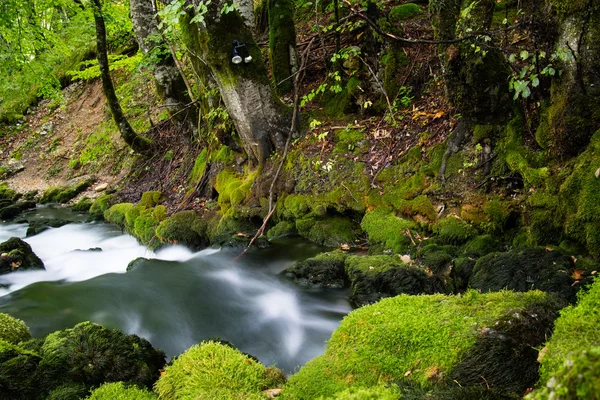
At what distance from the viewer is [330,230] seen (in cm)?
668

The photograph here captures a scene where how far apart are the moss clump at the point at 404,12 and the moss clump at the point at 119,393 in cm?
924

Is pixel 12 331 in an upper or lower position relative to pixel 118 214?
upper

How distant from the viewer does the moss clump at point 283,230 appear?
23.7 ft

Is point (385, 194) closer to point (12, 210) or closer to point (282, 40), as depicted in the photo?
point (282, 40)

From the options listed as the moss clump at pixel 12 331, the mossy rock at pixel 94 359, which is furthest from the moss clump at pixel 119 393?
the moss clump at pixel 12 331

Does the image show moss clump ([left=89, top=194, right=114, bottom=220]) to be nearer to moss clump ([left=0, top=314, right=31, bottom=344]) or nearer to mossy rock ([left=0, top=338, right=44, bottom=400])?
moss clump ([left=0, top=314, right=31, bottom=344])

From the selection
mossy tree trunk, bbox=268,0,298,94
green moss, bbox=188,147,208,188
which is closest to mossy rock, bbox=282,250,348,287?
mossy tree trunk, bbox=268,0,298,94

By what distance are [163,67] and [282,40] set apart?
4480mm

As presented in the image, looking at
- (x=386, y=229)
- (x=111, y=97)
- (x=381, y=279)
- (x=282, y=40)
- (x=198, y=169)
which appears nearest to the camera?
(x=381, y=279)

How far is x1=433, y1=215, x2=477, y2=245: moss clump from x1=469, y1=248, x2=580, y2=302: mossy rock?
855 millimetres

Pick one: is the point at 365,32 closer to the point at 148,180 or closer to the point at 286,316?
the point at 286,316

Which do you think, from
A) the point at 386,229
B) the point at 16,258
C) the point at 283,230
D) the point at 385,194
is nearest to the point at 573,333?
the point at 386,229

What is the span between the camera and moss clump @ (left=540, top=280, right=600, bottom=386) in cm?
189

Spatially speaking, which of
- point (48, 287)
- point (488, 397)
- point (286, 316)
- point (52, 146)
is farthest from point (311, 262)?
point (52, 146)
